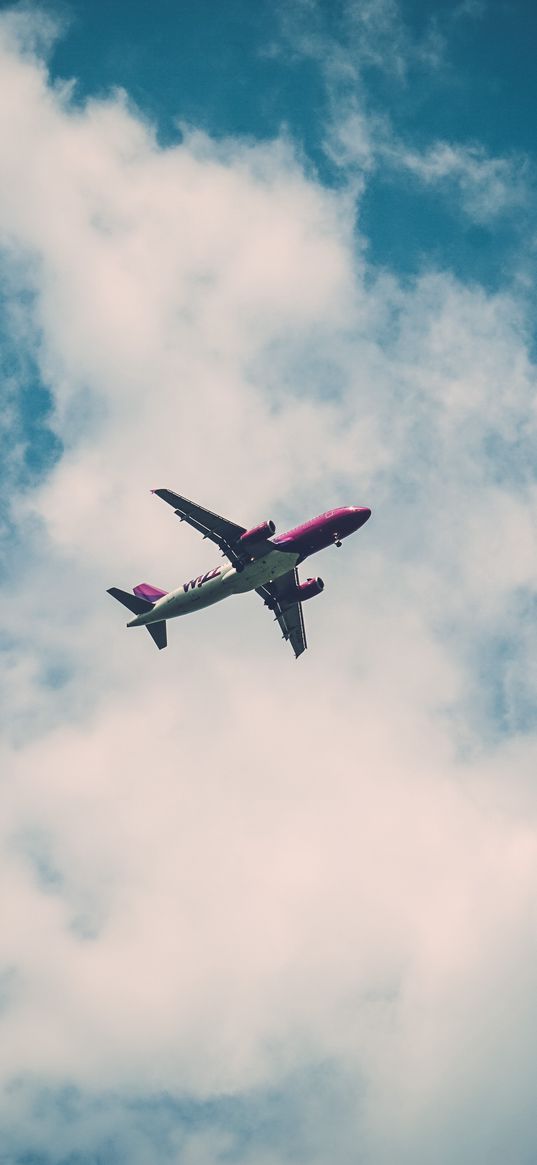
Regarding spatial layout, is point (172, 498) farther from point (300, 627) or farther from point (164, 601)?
point (300, 627)

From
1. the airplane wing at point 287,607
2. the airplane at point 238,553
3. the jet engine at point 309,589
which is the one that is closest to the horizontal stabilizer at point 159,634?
the airplane at point 238,553

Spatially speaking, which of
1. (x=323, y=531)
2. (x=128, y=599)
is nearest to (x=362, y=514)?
(x=323, y=531)

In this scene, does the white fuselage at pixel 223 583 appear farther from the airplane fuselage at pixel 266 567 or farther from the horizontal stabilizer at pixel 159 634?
the horizontal stabilizer at pixel 159 634

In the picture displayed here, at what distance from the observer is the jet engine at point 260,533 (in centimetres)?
9419

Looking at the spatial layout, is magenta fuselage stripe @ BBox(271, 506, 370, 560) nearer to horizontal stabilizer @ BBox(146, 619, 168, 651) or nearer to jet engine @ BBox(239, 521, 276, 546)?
jet engine @ BBox(239, 521, 276, 546)

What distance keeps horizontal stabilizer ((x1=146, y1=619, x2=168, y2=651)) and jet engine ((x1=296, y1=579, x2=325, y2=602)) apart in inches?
601

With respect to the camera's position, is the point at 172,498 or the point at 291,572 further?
the point at 291,572

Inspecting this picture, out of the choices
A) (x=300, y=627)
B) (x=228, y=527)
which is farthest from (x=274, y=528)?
(x=300, y=627)

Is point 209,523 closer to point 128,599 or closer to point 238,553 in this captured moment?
point 238,553

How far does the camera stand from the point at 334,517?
305 feet

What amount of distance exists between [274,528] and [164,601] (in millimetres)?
14063

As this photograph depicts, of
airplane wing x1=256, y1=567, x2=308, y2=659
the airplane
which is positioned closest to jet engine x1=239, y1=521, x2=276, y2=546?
the airplane

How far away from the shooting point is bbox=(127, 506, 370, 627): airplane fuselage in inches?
3664

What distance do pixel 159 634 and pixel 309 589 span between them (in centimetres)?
1717
